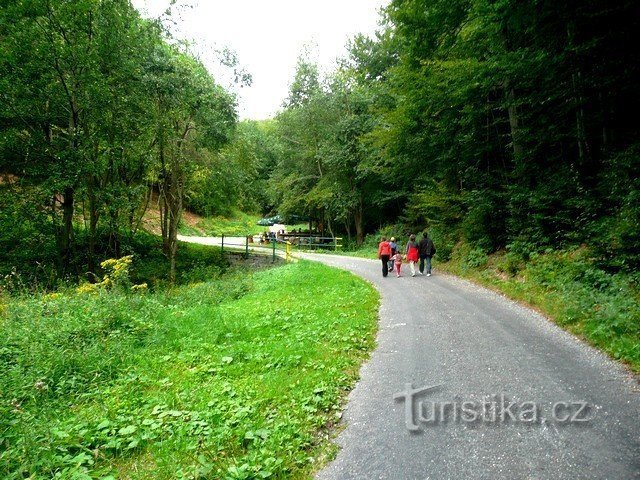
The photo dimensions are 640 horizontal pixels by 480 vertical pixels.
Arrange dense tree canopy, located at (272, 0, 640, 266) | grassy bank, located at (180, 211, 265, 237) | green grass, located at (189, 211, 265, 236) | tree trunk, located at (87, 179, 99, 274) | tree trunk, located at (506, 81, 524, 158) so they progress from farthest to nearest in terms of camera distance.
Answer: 1. green grass, located at (189, 211, 265, 236)
2. grassy bank, located at (180, 211, 265, 237)
3. tree trunk, located at (87, 179, 99, 274)
4. tree trunk, located at (506, 81, 524, 158)
5. dense tree canopy, located at (272, 0, 640, 266)

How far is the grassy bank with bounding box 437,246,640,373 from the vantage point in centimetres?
501

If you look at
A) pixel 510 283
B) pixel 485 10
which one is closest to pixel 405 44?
pixel 485 10

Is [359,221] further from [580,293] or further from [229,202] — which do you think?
[580,293]

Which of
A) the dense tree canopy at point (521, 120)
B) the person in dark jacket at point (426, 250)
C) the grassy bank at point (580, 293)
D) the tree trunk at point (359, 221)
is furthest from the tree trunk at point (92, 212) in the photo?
the tree trunk at point (359, 221)

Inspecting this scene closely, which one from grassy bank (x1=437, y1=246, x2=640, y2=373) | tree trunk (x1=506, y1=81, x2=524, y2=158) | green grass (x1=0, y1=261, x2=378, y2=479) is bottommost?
green grass (x1=0, y1=261, x2=378, y2=479)

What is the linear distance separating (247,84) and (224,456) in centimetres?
1827

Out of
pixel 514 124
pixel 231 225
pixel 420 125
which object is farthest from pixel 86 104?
pixel 231 225

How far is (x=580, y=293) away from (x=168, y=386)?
7380 mm

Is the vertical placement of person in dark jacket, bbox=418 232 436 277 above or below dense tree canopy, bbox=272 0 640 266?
below

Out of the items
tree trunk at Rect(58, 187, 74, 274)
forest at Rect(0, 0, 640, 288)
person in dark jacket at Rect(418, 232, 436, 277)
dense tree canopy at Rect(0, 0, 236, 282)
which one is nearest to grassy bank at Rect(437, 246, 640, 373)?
forest at Rect(0, 0, 640, 288)

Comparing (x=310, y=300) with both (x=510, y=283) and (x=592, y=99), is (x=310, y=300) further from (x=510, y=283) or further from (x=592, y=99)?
(x=592, y=99)

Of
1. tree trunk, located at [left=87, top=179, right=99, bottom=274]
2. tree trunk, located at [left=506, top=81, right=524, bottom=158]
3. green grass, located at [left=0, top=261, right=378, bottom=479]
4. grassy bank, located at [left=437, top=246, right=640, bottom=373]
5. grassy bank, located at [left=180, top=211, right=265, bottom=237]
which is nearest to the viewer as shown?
green grass, located at [left=0, top=261, right=378, bottom=479]

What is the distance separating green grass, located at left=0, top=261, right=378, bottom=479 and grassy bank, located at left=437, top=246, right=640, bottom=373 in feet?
11.4

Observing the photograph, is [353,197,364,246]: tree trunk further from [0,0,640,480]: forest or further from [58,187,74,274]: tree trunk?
[58,187,74,274]: tree trunk
